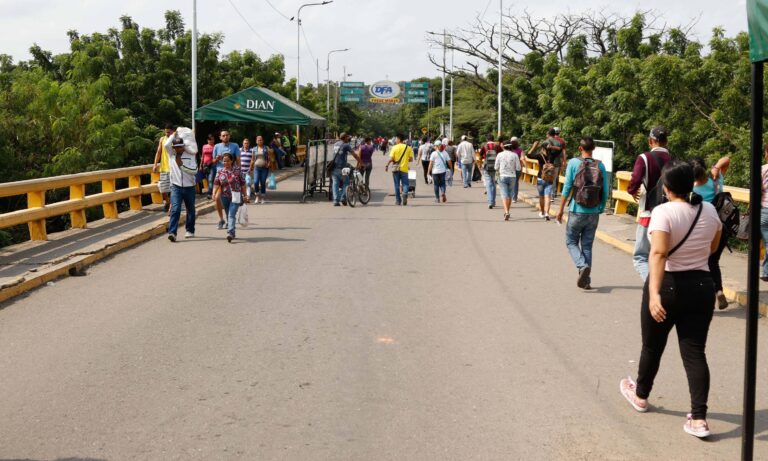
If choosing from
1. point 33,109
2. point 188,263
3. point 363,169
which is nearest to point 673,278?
point 188,263

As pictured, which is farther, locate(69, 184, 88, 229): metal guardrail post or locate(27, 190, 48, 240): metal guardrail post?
locate(69, 184, 88, 229): metal guardrail post

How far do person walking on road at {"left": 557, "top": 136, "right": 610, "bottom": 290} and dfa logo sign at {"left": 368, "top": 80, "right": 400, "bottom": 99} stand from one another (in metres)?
85.4

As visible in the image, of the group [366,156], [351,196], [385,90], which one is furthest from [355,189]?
[385,90]

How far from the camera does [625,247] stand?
1339 cm

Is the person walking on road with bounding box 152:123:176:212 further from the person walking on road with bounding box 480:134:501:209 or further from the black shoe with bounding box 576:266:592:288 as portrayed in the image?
the person walking on road with bounding box 480:134:501:209

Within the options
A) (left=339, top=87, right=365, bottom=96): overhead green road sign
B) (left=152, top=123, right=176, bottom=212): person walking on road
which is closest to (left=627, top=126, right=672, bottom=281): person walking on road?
(left=152, top=123, right=176, bottom=212): person walking on road

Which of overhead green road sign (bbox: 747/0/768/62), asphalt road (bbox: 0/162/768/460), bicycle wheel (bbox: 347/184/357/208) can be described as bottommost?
asphalt road (bbox: 0/162/768/460)

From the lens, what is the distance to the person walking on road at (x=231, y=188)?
13.7 metres

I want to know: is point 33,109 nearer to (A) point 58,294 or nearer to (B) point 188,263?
(B) point 188,263

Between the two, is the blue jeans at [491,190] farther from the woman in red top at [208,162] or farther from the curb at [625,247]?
the woman in red top at [208,162]

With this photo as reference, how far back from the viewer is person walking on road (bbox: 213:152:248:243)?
13.7 metres

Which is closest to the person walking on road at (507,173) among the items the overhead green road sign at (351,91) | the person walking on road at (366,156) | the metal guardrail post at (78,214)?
the person walking on road at (366,156)

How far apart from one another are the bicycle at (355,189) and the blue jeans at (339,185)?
128mm

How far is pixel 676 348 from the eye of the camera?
7129 millimetres
